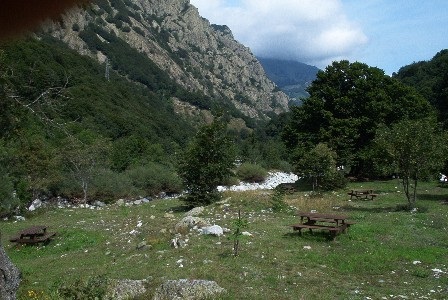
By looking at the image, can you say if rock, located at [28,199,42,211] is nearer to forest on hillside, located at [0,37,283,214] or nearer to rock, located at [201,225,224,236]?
forest on hillside, located at [0,37,283,214]

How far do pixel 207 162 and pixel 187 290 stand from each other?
14.0m

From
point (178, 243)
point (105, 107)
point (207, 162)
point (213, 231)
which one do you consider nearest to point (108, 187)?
point (207, 162)

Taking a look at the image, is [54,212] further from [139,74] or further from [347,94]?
[139,74]

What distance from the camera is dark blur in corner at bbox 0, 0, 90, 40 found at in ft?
2.64

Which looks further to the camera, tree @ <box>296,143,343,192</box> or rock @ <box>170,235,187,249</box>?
tree @ <box>296,143,343,192</box>

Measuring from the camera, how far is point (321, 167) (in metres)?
26.1

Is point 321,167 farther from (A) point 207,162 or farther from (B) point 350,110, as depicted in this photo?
(B) point 350,110

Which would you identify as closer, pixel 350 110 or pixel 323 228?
pixel 323 228

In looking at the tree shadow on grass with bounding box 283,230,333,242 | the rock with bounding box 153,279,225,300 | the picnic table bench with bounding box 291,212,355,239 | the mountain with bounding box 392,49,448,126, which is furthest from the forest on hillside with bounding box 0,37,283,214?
the mountain with bounding box 392,49,448,126

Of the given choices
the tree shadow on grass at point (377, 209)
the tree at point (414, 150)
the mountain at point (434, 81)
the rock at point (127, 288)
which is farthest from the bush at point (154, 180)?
the rock at point (127, 288)

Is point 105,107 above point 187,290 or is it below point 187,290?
above

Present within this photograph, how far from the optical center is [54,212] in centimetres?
2255

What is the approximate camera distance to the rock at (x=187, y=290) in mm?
7590

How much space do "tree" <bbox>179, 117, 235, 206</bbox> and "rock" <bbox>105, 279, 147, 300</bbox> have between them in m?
12.6
